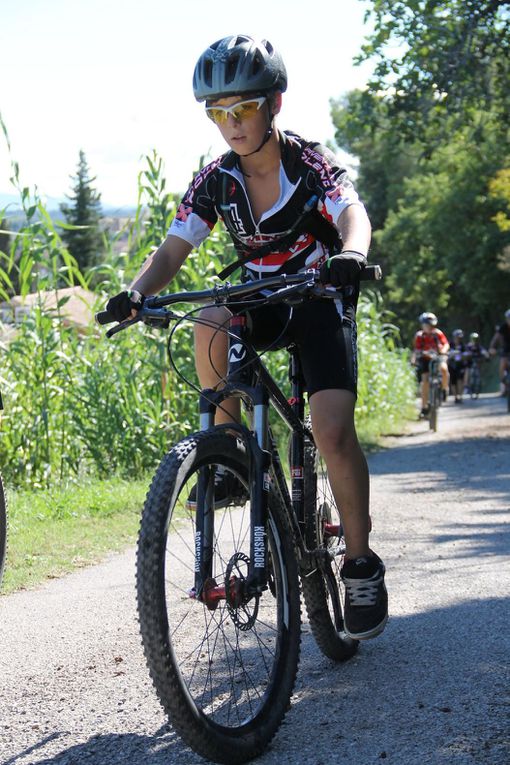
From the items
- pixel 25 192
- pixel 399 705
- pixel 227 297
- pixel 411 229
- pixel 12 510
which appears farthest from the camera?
pixel 411 229

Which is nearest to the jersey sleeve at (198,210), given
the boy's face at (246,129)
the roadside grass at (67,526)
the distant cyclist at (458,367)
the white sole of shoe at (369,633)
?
the boy's face at (246,129)

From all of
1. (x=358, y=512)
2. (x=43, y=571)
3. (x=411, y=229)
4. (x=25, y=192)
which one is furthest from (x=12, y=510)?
(x=411, y=229)

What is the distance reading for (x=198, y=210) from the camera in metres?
4.12

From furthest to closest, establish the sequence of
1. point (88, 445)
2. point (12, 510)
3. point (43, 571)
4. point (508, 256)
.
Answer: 1. point (508, 256)
2. point (88, 445)
3. point (12, 510)
4. point (43, 571)

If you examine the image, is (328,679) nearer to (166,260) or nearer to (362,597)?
(362,597)

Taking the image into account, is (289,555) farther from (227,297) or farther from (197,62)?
(197,62)

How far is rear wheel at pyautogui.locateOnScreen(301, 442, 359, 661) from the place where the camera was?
4156 millimetres

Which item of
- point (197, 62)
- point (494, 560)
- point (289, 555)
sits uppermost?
point (197, 62)

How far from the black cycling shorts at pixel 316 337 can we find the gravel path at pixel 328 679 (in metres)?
A: 1.03

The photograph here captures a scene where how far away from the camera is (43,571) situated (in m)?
6.41

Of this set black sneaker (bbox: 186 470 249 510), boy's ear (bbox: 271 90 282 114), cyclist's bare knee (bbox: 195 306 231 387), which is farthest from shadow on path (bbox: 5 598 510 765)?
boy's ear (bbox: 271 90 282 114)

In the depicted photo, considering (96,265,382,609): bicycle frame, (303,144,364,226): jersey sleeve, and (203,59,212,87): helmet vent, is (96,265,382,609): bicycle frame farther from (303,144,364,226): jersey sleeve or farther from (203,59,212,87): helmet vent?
(203,59,212,87): helmet vent

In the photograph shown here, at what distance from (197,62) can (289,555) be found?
1.58m

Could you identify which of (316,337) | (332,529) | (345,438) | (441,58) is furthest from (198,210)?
(441,58)
